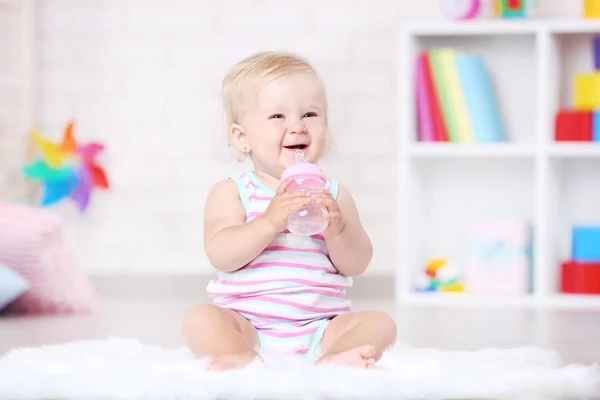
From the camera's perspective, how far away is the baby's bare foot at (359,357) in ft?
4.32

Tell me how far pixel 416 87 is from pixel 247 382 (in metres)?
2.05

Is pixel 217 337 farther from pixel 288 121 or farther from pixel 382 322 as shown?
pixel 288 121

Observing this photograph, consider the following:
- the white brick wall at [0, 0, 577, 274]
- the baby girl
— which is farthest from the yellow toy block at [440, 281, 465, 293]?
the baby girl

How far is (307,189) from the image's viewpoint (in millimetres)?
1395

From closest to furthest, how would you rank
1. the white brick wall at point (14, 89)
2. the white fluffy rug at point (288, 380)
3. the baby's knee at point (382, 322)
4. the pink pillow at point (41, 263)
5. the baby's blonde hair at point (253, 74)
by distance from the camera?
the white fluffy rug at point (288, 380)
the baby's knee at point (382, 322)
the baby's blonde hair at point (253, 74)
the pink pillow at point (41, 263)
the white brick wall at point (14, 89)

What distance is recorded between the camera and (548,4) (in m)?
3.18

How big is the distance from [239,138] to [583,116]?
172 centimetres

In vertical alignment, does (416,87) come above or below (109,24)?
below

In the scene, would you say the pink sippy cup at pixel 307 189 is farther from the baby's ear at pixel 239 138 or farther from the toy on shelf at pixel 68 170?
the toy on shelf at pixel 68 170

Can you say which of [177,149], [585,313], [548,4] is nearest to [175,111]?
[177,149]

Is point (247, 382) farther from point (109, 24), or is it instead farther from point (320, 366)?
point (109, 24)

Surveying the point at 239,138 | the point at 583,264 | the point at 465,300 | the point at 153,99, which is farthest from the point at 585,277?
the point at 239,138

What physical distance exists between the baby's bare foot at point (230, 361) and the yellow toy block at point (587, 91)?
200cm

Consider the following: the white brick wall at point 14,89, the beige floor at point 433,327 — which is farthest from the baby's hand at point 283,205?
the white brick wall at point 14,89
